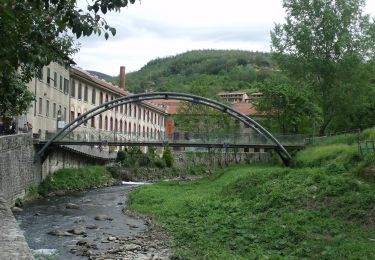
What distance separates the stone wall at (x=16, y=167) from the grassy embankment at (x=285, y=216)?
299 inches

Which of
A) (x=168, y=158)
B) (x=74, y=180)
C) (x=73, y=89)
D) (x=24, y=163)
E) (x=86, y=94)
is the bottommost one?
(x=74, y=180)

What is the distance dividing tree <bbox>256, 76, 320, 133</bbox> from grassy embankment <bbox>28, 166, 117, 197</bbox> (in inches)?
759

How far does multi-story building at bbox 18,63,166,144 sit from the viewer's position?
4469 cm

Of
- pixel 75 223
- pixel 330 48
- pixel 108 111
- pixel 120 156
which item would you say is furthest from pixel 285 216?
pixel 108 111

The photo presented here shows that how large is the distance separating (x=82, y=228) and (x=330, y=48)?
28.3 metres

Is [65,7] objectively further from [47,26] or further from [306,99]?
[306,99]

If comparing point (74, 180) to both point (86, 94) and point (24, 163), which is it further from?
point (86, 94)

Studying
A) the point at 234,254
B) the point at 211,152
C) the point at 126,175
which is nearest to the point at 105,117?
the point at 126,175

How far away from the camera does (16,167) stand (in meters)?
32.2

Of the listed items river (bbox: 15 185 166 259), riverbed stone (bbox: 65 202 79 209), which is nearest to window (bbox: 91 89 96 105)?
river (bbox: 15 185 166 259)

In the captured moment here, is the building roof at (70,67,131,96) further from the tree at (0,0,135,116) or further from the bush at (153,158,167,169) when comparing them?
the tree at (0,0,135,116)

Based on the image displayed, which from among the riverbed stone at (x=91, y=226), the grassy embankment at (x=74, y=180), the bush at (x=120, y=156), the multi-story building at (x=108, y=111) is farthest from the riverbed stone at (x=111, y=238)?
the bush at (x=120, y=156)

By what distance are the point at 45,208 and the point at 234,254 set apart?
694 inches

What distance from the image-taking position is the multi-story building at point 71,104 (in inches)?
1759
